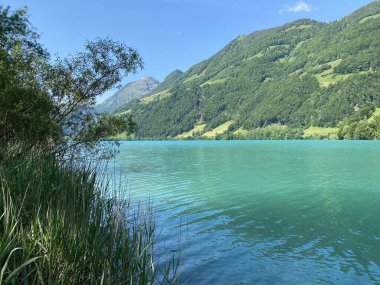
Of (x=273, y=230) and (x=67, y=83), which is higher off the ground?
(x=67, y=83)

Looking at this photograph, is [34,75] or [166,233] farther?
→ [34,75]

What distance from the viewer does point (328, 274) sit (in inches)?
403

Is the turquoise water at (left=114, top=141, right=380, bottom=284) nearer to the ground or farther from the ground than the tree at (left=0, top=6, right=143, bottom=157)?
nearer to the ground

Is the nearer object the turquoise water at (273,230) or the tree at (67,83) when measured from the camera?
the turquoise water at (273,230)

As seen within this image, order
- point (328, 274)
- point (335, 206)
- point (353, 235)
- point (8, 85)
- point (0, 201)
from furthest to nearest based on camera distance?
point (335, 206)
point (353, 235)
point (8, 85)
point (328, 274)
point (0, 201)

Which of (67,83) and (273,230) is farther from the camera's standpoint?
(67,83)

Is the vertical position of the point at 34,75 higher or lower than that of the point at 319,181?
higher

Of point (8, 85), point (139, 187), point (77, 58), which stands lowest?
point (139, 187)

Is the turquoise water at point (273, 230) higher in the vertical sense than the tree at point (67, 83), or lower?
lower

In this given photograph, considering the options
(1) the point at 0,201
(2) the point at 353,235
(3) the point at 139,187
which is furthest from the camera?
(3) the point at 139,187

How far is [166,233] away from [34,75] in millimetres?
11890

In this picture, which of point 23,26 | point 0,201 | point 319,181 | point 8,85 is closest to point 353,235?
point 0,201

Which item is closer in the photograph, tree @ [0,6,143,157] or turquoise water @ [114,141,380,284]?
turquoise water @ [114,141,380,284]

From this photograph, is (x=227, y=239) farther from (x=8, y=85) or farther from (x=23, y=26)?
(x=23, y=26)
